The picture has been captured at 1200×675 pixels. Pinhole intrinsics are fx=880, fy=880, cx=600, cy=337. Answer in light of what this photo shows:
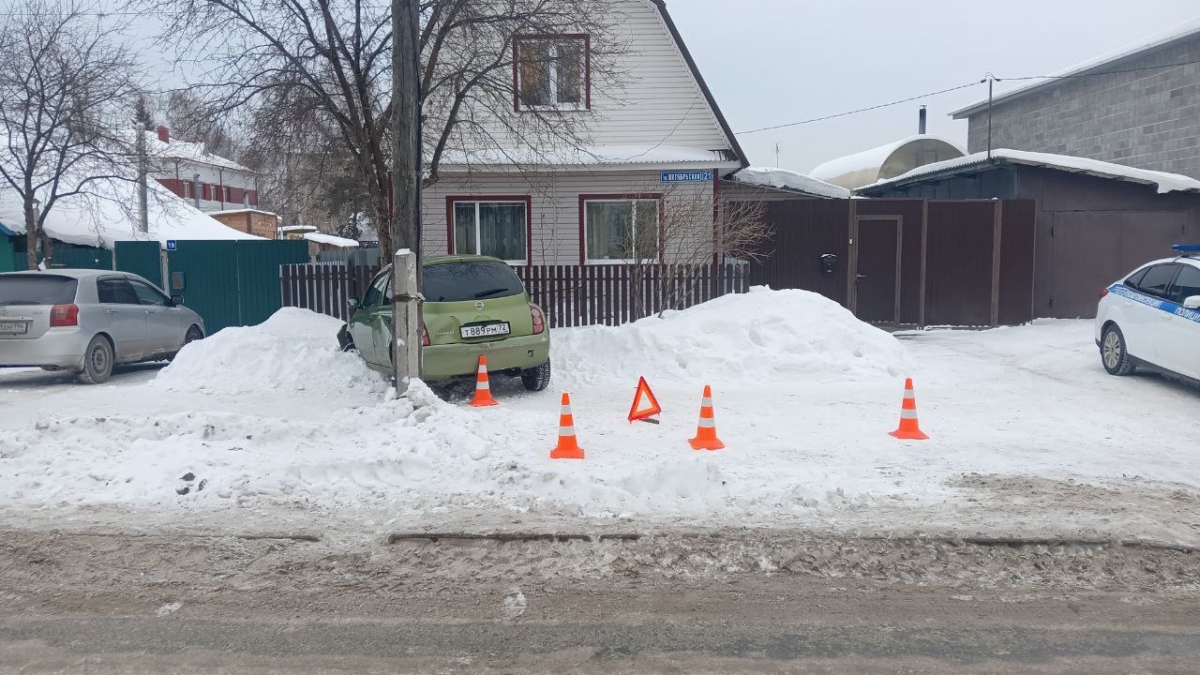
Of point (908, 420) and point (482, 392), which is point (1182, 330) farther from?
point (482, 392)

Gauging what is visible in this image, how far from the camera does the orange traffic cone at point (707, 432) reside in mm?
7551

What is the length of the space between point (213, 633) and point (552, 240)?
13.7 meters

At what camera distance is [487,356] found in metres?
9.77

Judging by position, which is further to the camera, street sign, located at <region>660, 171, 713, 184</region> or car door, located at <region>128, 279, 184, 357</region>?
street sign, located at <region>660, 171, 713, 184</region>

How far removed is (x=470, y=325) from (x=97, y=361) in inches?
229

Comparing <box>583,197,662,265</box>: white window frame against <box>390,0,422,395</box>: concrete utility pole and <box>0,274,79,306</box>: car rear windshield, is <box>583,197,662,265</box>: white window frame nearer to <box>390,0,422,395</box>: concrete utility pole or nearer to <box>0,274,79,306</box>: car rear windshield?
<box>390,0,422,395</box>: concrete utility pole

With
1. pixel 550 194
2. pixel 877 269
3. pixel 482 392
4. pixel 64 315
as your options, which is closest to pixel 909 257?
pixel 877 269

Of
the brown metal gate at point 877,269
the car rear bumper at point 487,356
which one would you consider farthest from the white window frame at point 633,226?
the car rear bumper at point 487,356

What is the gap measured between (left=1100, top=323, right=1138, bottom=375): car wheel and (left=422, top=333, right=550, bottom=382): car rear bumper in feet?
23.7

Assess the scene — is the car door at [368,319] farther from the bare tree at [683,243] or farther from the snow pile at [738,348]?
the bare tree at [683,243]

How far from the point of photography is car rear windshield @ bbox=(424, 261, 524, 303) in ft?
32.7

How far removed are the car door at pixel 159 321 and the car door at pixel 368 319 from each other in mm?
3710

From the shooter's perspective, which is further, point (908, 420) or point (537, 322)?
point (537, 322)

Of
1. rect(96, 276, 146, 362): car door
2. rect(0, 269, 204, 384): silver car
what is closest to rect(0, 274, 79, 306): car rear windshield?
rect(0, 269, 204, 384): silver car
